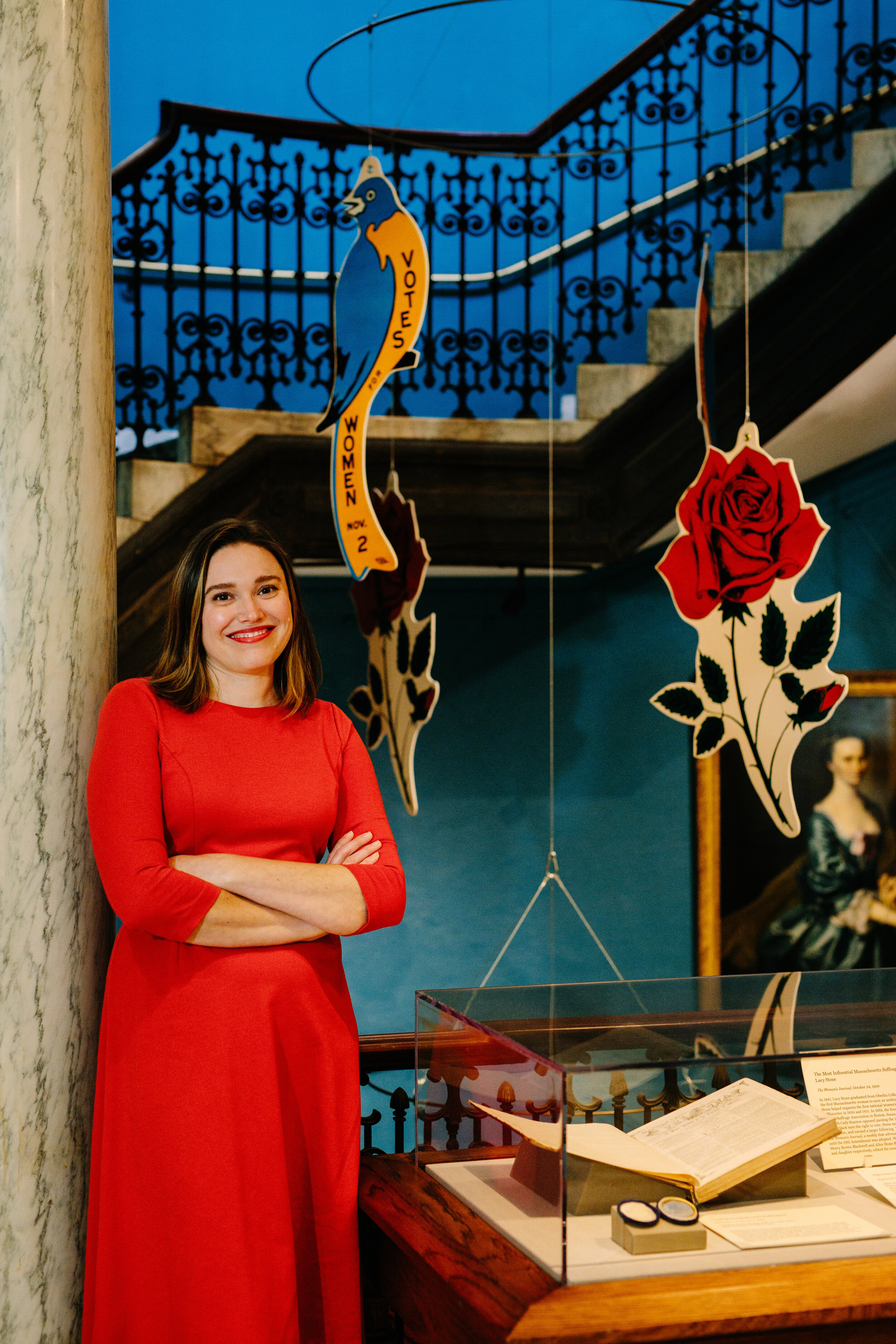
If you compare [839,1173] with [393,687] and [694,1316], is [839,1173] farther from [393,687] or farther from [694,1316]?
[393,687]

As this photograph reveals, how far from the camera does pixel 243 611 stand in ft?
7.48

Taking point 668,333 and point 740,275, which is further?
point 668,333

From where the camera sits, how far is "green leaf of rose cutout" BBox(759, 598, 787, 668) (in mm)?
3219

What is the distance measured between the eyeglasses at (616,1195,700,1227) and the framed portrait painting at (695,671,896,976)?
3.89 m

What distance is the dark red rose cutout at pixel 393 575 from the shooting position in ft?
12.5

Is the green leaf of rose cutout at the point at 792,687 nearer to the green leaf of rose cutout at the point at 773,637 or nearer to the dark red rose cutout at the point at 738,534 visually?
the green leaf of rose cutout at the point at 773,637

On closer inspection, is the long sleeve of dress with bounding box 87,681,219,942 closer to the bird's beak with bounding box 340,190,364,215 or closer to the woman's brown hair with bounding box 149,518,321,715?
the woman's brown hair with bounding box 149,518,321,715

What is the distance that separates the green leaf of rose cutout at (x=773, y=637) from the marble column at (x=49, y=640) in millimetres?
1728

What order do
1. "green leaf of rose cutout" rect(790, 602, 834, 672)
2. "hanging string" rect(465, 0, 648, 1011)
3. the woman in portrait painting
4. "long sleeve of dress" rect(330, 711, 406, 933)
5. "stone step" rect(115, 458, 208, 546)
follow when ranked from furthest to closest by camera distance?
1. the woman in portrait painting
2. "hanging string" rect(465, 0, 648, 1011)
3. "stone step" rect(115, 458, 208, 546)
4. "green leaf of rose cutout" rect(790, 602, 834, 672)
5. "long sleeve of dress" rect(330, 711, 406, 933)

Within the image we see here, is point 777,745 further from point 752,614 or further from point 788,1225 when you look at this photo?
point 788,1225

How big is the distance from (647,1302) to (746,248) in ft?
10.5

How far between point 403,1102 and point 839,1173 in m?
0.92

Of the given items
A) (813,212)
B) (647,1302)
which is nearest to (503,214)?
(813,212)

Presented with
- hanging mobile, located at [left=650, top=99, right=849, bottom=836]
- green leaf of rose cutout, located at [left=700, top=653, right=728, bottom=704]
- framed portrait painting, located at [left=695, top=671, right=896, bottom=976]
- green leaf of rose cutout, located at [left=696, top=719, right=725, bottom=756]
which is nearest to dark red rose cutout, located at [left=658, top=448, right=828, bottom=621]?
hanging mobile, located at [left=650, top=99, right=849, bottom=836]
